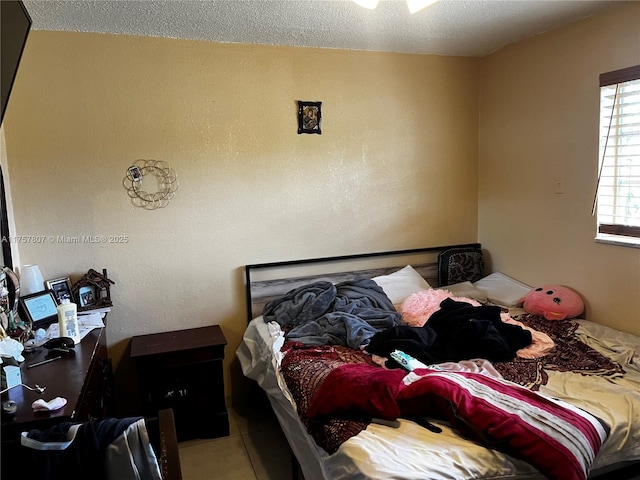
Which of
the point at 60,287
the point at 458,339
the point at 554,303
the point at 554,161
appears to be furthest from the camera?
the point at 554,161

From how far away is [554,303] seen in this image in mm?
2701

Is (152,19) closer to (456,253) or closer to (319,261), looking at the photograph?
(319,261)

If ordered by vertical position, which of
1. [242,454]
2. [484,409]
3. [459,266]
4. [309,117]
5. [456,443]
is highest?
[309,117]

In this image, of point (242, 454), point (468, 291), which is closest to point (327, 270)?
point (468, 291)

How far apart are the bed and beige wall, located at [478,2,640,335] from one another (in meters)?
0.35

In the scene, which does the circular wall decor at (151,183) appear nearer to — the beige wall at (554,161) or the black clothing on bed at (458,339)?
the black clothing on bed at (458,339)

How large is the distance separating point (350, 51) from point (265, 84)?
2.12 ft

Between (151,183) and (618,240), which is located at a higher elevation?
(151,183)

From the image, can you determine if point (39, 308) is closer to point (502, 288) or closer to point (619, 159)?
point (502, 288)

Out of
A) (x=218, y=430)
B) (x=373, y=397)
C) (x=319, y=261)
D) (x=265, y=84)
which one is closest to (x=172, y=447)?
(x=373, y=397)

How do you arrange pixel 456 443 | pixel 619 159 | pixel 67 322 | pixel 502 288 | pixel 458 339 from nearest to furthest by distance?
pixel 456 443 → pixel 67 322 → pixel 458 339 → pixel 619 159 → pixel 502 288

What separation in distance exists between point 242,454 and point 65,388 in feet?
4.20

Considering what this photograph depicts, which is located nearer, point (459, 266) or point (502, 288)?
point (502, 288)

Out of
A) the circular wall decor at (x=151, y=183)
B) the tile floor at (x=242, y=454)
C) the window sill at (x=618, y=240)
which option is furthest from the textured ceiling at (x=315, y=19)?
the tile floor at (x=242, y=454)
